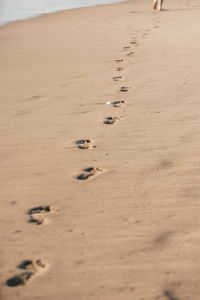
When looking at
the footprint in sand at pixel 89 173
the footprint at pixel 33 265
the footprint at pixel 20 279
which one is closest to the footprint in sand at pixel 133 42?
the footprint in sand at pixel 89 173

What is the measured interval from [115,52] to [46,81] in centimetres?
196

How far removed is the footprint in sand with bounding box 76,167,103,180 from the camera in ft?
11.0

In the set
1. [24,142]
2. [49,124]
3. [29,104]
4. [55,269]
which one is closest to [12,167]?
[24,142]

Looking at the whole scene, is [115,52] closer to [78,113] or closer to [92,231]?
[78,113]

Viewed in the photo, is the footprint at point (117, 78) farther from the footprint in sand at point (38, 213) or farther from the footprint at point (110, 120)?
the footprint in sand at point (38, 213)

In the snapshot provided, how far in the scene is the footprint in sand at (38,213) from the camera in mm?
2777

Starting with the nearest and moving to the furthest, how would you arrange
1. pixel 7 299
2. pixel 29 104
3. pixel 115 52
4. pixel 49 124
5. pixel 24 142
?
pixel 7 299, pixel 24 142, pixel 49 124, pixel 29 104, pixel 115 52

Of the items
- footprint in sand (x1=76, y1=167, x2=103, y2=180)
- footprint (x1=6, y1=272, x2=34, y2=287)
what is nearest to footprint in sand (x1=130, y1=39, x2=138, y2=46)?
footprint in sand (x1=76, y1=167, x2=103, y2=180)

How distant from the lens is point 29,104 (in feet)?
16.5

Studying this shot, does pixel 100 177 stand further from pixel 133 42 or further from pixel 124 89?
pixel 133 42

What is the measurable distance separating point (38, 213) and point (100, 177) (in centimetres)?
59

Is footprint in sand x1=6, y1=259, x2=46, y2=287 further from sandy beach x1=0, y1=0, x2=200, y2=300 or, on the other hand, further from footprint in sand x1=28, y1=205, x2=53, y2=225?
footprint in sand x1=28, y1=205, x2=53, y2=225

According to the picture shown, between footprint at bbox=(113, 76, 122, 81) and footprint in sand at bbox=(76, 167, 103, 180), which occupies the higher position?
footprint at bbox=(113, 76, 122, 81)

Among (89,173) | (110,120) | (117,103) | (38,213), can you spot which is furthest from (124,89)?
(38,213)
